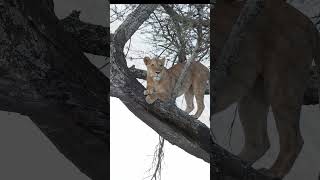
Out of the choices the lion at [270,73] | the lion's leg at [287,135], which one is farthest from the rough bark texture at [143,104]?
the lion's leg at [287,135]

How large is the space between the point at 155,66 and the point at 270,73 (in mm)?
715

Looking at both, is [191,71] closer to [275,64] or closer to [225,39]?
[225,39]

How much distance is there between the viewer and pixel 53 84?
2889 millimetres

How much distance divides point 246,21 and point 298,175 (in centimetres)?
101

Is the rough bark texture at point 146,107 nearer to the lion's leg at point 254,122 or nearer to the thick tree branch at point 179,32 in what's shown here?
the thick tree branch at point 179,32

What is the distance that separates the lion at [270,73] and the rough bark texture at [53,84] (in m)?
0.74

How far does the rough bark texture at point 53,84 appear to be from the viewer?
9.36 feet

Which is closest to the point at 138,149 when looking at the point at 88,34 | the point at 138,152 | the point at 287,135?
the point at 138,152

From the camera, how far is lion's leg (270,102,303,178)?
2.92 metres

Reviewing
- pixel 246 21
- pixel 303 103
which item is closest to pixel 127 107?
pixel 246 21

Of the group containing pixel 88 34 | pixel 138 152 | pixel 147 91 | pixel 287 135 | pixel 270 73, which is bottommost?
pixel 138 152

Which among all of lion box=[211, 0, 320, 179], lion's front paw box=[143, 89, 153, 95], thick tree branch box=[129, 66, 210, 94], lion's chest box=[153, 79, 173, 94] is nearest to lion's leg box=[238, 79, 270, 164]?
lion box=[211, 0, 320, 179]

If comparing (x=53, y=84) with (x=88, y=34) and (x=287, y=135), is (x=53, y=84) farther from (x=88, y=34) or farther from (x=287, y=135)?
(x=287, y=135)

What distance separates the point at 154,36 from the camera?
2.98m
